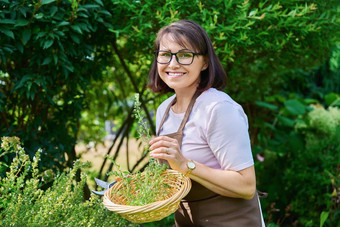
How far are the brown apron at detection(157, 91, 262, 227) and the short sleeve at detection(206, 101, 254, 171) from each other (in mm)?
177

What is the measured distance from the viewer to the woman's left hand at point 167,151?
157 centimetres

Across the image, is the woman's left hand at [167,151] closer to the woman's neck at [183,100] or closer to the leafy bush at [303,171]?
the woman's neck at [183,100]

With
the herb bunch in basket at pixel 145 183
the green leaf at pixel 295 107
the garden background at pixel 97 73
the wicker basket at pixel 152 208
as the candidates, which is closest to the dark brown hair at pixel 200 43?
the herb bunch in basket at pixel 145 183

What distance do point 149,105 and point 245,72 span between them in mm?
1225

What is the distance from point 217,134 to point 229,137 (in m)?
0.05

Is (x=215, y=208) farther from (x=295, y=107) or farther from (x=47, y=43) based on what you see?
(x=295, y=107)

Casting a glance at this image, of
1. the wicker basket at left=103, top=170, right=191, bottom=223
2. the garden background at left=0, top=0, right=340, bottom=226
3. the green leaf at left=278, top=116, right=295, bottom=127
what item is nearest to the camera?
the wicker basket at left=103, top=170, right=191, bottom=223

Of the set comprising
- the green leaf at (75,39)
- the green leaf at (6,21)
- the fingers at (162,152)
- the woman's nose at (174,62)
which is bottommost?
the fingers at (162,152)

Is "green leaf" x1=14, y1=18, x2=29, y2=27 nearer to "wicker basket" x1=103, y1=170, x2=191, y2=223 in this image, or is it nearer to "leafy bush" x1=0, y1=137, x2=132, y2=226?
"leafy bush" x1=0, y1=137, x2=132, y2=226

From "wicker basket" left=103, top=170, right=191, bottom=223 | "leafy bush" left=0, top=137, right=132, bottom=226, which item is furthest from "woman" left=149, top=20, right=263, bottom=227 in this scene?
"leafy bush" left=0, top=137, right=132, bottom=226

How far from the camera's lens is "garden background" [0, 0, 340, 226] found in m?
1.98

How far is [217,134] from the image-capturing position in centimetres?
166

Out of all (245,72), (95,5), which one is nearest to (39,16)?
(95,5)

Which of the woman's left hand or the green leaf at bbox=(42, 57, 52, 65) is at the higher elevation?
the green leaf at bbox=(42, 57, 52, 65)
